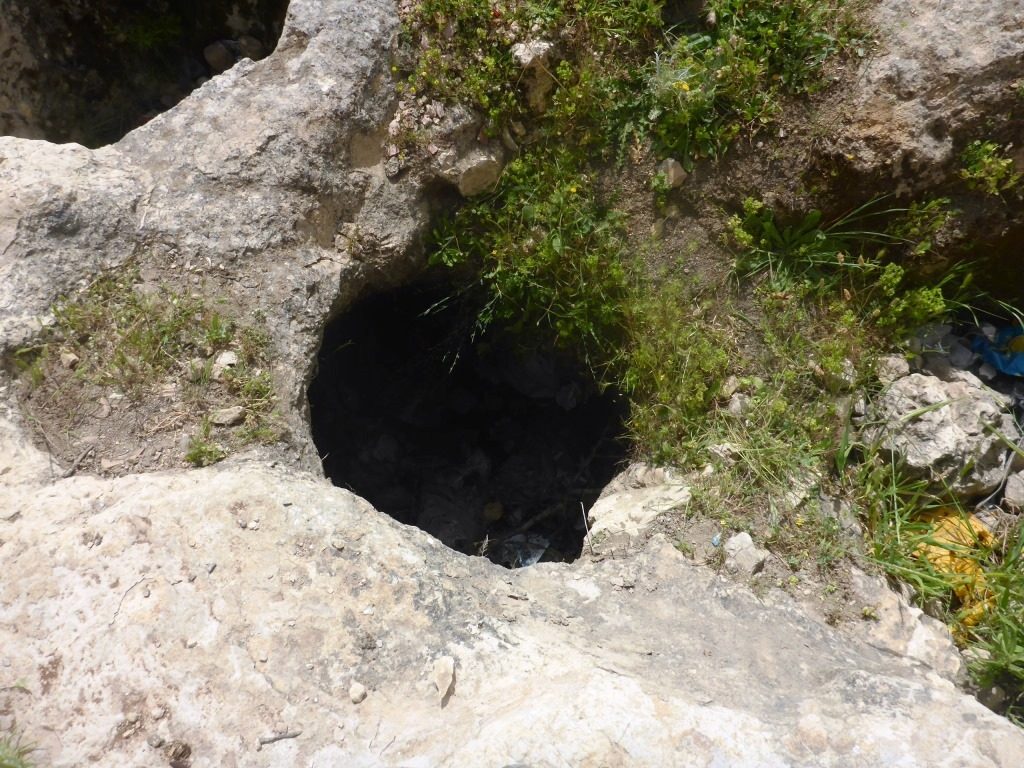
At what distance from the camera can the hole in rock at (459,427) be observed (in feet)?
12.2

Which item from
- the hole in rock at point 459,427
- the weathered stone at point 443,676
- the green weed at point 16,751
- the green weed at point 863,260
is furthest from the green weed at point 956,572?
the green weed at point 16,751

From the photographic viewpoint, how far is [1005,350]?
3.12 meters

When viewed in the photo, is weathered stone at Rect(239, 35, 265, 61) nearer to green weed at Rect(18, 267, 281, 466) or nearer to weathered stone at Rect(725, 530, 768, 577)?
green weed at Rect(18, 267, 281, 466)

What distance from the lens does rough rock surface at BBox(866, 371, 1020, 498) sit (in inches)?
111

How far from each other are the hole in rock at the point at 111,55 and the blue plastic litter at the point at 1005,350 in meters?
3.66

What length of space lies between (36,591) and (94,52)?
2.94 m

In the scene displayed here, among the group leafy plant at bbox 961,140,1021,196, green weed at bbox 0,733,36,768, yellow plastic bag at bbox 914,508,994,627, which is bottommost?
yellow plastic bag at bbox 914,508,994,627

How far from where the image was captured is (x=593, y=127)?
2967 millimetres

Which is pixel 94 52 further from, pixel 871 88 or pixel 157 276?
pixel 871 88

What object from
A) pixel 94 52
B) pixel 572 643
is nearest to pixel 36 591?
pixel 572 643

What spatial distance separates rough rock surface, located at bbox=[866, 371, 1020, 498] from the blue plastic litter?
0.73ft

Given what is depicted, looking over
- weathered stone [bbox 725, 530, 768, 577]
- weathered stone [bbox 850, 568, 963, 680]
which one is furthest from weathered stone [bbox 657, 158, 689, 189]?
weathered stone [bbox 850, 568, 963, 680]

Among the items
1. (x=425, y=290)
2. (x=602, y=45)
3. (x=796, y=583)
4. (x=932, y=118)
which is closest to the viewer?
(x=796, y=583)

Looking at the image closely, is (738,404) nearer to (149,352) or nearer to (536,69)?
(536,69)
